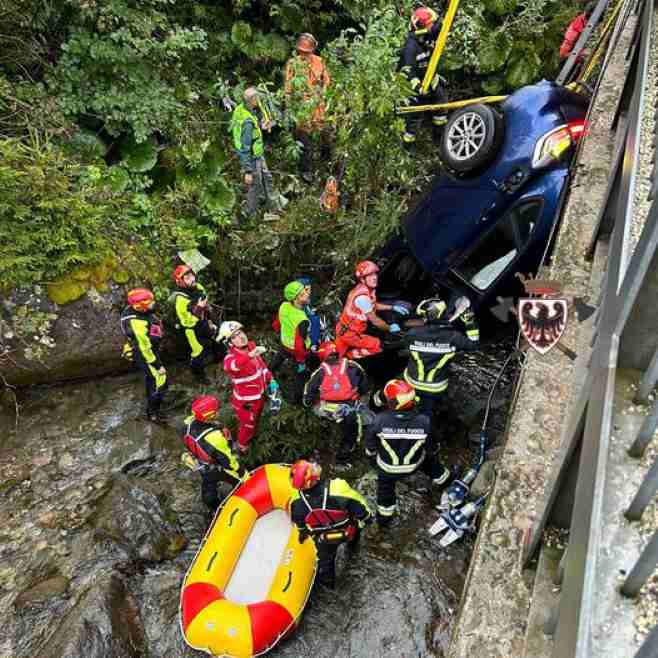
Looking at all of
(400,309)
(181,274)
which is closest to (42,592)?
(181,274)

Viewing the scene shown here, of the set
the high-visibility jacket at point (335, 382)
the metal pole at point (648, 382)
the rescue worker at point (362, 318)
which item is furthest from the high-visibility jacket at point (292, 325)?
the metal pole at point (648, 382)

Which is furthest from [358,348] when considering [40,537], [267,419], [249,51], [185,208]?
[249,51]

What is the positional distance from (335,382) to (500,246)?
2.17 meters

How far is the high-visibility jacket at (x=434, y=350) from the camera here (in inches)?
213

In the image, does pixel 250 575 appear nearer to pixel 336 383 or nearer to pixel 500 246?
pixel 336 383

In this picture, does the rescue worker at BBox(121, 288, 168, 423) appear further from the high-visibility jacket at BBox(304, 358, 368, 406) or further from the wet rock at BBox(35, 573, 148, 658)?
the wet rock at BBox(35, 573, 148, 658)

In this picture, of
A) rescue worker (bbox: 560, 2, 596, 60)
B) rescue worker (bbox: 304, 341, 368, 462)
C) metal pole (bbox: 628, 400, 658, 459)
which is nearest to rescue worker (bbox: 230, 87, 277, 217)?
rescue worker (bbox: 304, 341, 368, 462)

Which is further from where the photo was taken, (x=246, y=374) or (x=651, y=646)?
(x=246, y=374)

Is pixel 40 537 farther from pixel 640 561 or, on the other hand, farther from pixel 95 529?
pixel 640 561

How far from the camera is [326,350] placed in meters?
6.00

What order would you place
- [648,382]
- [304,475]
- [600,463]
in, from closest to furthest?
1. [600,463]
2. [648,382]
3. [304,475]

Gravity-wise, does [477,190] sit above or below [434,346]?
above

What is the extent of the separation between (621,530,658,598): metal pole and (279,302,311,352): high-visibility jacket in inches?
193

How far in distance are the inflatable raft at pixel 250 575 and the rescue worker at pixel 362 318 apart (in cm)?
161
